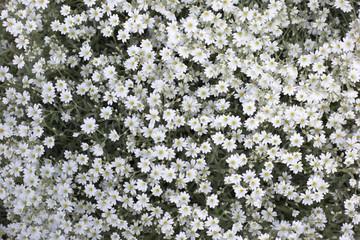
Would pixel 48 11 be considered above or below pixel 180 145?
above

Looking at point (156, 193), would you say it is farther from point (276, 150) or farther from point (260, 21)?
point (260, 21)

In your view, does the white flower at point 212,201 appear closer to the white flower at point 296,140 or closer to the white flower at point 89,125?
the white flower at point 296,140

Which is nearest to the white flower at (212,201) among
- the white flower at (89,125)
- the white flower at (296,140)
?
the white flower at (296,140)

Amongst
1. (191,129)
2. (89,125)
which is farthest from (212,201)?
(89,125)

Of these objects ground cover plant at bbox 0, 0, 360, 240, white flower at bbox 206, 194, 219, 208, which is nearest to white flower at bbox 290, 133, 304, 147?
ground cover plant at bbox 0, 0, 360, 240

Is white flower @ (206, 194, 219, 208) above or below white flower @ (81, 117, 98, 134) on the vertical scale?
below

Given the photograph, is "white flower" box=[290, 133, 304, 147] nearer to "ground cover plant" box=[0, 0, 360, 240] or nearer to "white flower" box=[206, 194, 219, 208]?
"ground cover plant" box=[0, 0, 360, 240]

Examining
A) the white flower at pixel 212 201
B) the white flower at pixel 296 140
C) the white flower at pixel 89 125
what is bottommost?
the white flower at pixel 212 201

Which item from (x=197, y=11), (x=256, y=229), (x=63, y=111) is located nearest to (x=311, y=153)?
(x=256, y=229)

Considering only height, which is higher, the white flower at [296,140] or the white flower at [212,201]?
the white flower at [296,140]
